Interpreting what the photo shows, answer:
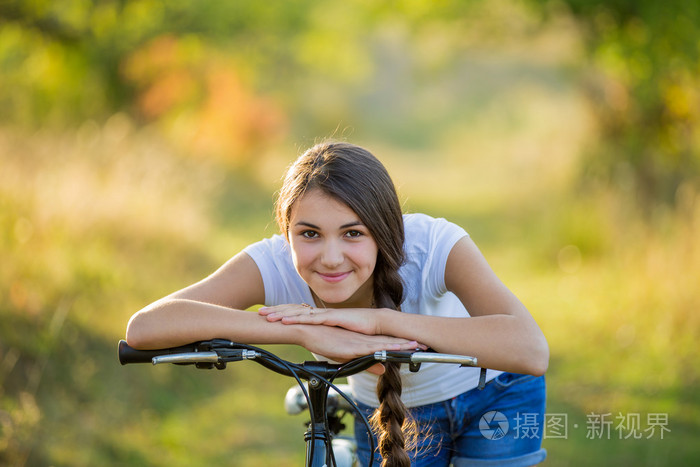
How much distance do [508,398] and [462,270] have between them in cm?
57

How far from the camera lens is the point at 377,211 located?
7.25 feet

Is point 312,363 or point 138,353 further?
point 138,353

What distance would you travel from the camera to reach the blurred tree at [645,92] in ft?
21.4

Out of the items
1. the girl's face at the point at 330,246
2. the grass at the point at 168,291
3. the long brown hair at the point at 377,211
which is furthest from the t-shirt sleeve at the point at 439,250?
the grass at the point at 168,291

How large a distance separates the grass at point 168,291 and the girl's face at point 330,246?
2.45 m

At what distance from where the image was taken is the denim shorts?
99.1 inches

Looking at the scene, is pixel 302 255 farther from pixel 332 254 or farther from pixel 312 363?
pixel 312 363

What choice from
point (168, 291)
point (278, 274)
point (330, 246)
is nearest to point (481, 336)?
point (330, 246)

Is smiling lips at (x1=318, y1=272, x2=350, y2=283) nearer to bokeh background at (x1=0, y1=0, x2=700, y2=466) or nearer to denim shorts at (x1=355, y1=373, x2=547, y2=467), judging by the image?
denim shorts at (x1=355, y1=373, x2=547, y2=467)

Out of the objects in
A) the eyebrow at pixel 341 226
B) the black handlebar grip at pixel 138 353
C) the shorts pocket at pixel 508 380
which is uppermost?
the eyebrow at pixel 341 226

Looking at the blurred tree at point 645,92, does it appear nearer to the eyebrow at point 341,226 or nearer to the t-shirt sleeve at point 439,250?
the t-shirt sleeve at point 439,250

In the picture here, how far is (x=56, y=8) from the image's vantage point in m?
8.02

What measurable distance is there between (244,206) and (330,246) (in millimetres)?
10356

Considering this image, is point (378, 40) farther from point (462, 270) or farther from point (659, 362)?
point (462, 270)
